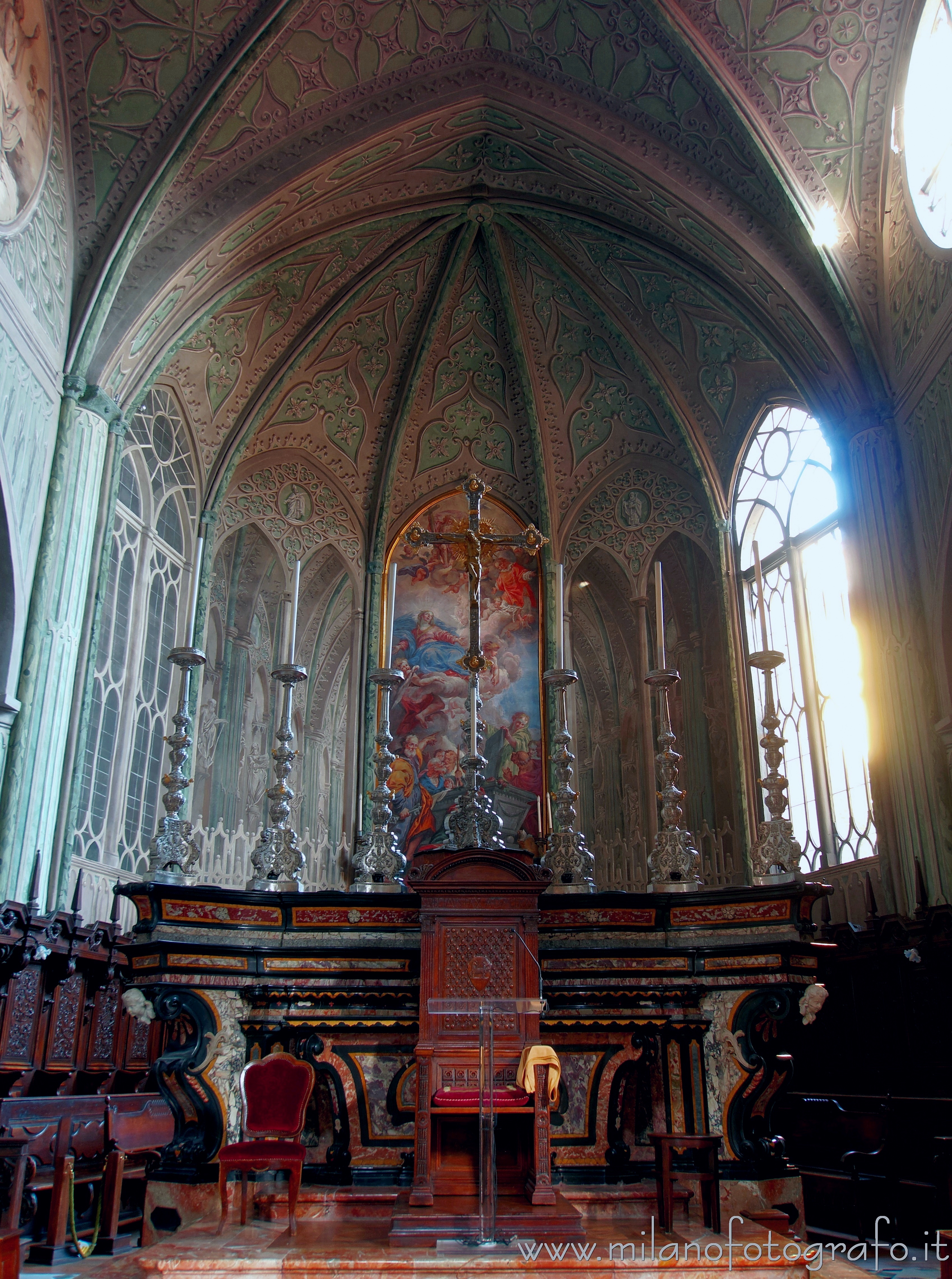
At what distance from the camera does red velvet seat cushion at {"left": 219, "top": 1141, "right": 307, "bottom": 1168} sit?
5.50 metres

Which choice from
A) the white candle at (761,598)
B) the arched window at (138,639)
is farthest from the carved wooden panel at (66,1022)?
the white candle at (761,598)

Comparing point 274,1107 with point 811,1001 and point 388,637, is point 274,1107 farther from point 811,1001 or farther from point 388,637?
point 388,637

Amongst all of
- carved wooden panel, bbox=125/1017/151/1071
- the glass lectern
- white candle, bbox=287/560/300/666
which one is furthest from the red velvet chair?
carved wooden panel, bbox=125/1017/151/1071

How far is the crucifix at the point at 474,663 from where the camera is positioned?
24.3 ft

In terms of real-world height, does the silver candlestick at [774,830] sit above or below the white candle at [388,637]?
below

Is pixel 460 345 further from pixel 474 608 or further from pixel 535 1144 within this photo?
pixel 535 1144

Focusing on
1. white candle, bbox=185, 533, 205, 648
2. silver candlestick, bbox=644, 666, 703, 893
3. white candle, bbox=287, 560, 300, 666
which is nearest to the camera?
silver candlestick, bbox=644, 666, 703, 893

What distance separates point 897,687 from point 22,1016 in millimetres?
8112

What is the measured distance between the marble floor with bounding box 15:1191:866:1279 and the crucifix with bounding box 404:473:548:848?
2.29 metres

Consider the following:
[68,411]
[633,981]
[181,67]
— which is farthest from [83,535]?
[633,981]

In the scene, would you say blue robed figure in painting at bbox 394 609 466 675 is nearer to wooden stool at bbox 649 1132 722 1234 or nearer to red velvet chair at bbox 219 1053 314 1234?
red velvet chair at bbox 219 1053 314 1234

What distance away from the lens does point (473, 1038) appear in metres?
6.23

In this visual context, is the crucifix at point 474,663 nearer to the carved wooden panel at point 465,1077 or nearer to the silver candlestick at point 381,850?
the silver candlestick at point 381,850

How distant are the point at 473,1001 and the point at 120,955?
634 cm
